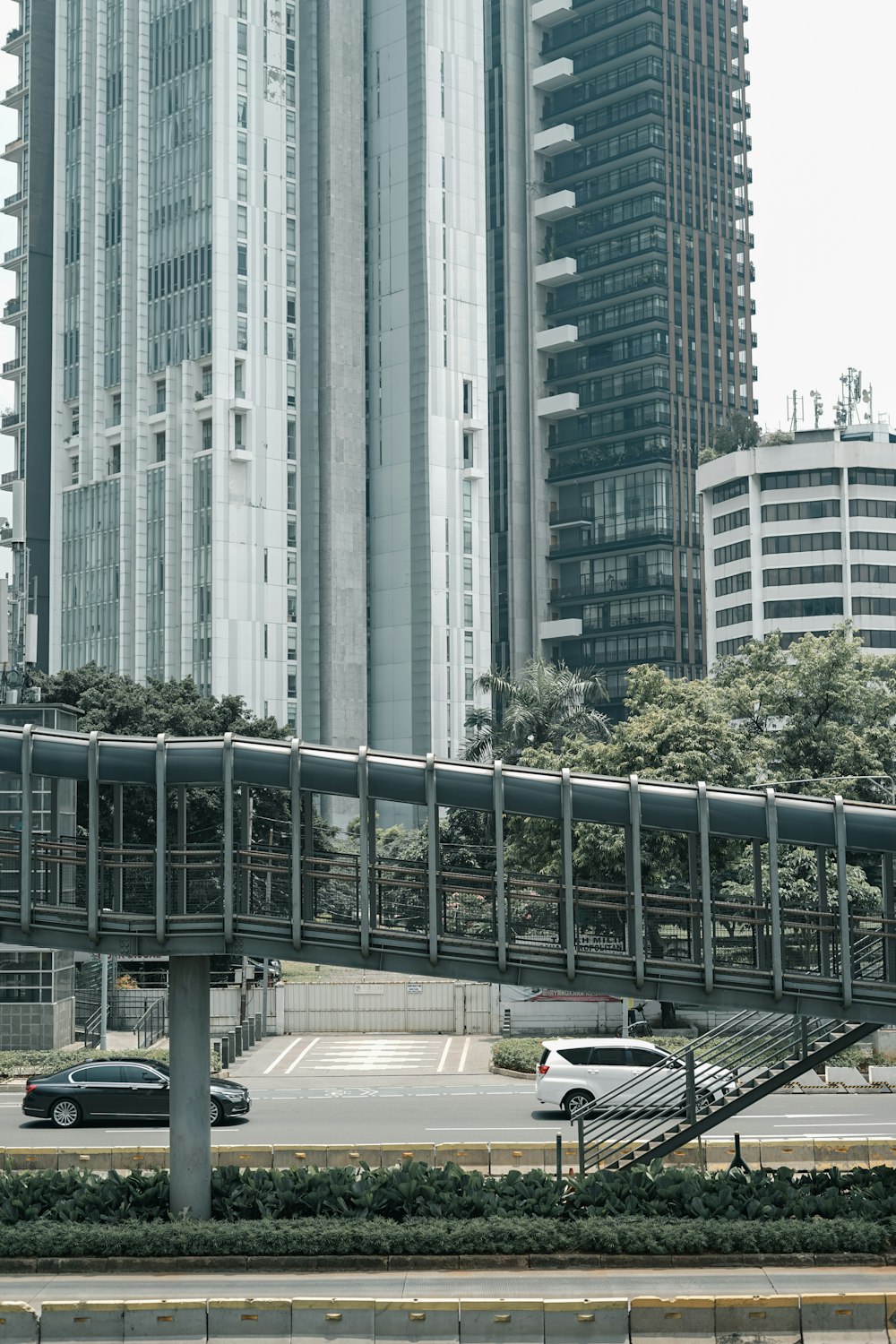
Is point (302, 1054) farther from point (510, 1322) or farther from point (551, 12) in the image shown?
point (551, 12)

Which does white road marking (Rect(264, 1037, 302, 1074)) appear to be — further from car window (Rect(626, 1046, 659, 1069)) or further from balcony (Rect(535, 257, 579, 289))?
balcony (Rect(535, 257, 579, 289))

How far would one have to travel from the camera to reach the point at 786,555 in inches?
4877

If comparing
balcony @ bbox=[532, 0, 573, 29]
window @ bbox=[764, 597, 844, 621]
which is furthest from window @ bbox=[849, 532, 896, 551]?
balcony @ bbox=[532, 0, 573, 29]

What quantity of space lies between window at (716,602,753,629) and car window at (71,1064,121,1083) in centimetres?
9451

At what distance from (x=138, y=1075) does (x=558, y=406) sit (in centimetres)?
12473

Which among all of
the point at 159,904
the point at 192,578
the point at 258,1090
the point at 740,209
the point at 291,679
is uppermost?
the point at 740,209

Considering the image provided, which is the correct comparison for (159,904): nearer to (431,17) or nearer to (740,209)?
(431,17)

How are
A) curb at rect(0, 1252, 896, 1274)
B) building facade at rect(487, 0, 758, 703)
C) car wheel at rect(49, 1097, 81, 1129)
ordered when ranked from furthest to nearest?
1. building facade at rect(487, 0, 758, 703)
2. car wheel at rect(49, 1097, 81, 1129)
3. curb at rect(0, 1252, 896, 1274)

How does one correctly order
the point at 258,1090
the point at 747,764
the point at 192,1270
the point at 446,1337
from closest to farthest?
1. the point at 446,1337
2. the point at 192,1270
3. the point at 258,1090
4. the point at 747,764

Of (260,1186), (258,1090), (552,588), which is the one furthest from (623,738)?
(552,588)

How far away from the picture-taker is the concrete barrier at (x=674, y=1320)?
1972cm

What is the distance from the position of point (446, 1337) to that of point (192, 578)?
103 meters

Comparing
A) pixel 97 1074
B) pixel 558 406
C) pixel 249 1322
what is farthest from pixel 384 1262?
pixel 558 406

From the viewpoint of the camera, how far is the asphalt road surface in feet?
115
